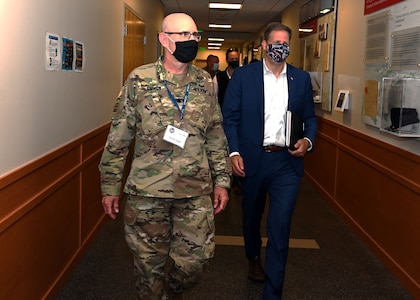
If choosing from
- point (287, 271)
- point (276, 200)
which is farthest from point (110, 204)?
point (287, 271)

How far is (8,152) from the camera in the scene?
203 cm

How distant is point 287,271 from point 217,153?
1.35m

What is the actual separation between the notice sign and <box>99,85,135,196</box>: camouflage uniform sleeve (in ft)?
7.30

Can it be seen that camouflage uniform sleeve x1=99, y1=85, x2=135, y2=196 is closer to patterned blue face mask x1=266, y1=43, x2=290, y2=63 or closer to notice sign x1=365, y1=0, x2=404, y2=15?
patterned blue face mask x1=266, y1=43, x2=290, y2=63

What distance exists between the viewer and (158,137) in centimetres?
208

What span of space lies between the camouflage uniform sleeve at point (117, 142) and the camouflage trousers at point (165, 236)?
113 mm

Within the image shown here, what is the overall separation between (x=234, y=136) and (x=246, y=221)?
578 millimetres

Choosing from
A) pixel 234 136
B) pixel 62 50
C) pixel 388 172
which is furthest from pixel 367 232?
pixel 62 50

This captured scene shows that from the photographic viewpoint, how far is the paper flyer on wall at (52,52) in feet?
8.18

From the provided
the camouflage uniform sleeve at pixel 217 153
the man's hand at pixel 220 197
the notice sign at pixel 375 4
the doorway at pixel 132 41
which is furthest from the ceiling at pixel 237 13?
the man's hand at pixel 220 197

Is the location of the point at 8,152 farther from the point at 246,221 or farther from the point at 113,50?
the point at 113,50

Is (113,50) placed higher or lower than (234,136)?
higher

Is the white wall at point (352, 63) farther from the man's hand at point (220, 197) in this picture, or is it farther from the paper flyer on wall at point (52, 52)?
the paper flyer on wall at point (52, 52)

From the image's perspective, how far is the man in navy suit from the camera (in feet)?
8.73
